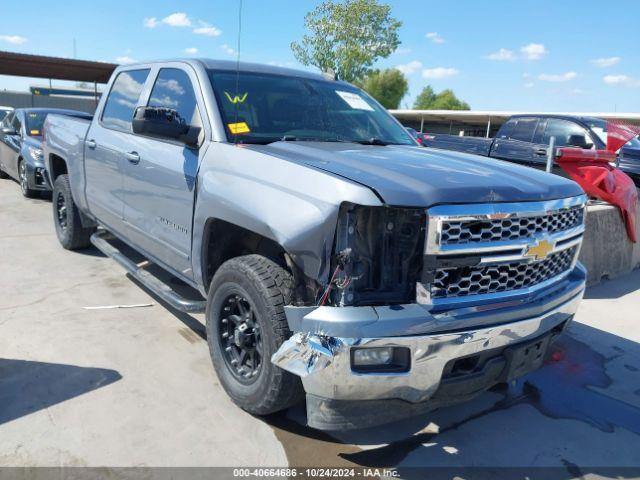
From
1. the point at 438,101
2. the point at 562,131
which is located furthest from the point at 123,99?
the point at 438,101

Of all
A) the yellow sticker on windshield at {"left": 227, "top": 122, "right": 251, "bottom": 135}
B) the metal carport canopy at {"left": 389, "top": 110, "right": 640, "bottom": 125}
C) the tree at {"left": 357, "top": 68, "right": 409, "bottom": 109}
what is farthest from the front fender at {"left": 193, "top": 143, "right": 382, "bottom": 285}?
the tree at {"left": 357, "top": 68, "right": 409, "bottom": 109}

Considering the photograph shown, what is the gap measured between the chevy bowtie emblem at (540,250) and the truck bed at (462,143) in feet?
23.6

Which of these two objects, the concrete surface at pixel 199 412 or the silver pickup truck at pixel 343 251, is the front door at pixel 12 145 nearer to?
the concrete surface at pixel 199 412

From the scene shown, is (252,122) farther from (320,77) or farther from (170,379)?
(170,379)

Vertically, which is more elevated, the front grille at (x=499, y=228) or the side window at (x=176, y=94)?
the side window at (x=176, y=94)

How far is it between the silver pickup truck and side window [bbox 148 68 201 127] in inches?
0.7

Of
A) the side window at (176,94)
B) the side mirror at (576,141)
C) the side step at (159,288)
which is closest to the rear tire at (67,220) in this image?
the side step at (159,288)

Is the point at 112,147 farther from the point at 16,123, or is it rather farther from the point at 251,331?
the point at 16,123

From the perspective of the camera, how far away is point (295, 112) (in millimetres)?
3660

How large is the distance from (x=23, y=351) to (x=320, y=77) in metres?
3.03

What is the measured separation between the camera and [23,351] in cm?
362

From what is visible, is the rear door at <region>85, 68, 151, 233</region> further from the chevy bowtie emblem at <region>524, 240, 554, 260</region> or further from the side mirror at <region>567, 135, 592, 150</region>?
the side mirror at <region>567, 135, 592, 150</region>

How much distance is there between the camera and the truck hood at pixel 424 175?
229 centimetres

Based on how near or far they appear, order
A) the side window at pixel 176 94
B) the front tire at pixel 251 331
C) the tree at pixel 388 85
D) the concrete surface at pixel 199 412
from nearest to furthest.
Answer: the front tire at pixel 251 331 < the concrete surface at pixel 199 412 < the side window at pixel 176 94 < the tree at pixel 388 85
